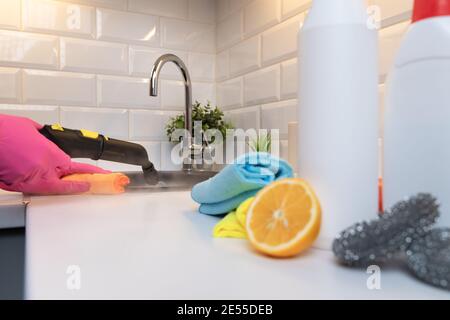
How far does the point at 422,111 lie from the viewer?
1.14 ft

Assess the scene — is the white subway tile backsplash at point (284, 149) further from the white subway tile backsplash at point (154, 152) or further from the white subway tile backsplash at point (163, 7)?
the white subway tile backsplash at point (163, 7)

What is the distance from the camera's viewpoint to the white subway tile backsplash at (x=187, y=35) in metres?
1.39

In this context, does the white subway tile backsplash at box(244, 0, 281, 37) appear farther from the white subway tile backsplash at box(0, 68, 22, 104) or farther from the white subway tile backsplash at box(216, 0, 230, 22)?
the white subway tile backsplash at box(0, 68, 22, 104)

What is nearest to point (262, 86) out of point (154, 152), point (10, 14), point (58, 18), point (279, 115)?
point (279, 115)

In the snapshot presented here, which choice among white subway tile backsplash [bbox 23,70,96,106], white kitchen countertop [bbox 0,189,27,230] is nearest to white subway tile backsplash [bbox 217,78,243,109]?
white subway tile backsplash [bbox 23,70,96,106]

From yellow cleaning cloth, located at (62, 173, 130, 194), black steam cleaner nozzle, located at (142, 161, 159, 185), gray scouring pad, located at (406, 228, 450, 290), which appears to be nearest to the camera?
gray scouring pad, located at (406, 228, 450, 290)

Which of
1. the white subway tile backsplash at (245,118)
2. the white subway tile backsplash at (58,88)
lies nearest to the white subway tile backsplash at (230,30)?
the white subway tile backsplash at (245,118)

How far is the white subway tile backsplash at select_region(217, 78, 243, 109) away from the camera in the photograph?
1.35 m

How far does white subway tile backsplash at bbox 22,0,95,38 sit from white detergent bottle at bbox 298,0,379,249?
106 cm

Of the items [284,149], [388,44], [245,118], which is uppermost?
[388,44]

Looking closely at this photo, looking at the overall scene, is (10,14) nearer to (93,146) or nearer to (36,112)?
(36,112)

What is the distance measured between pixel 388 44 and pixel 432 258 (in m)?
0.64
